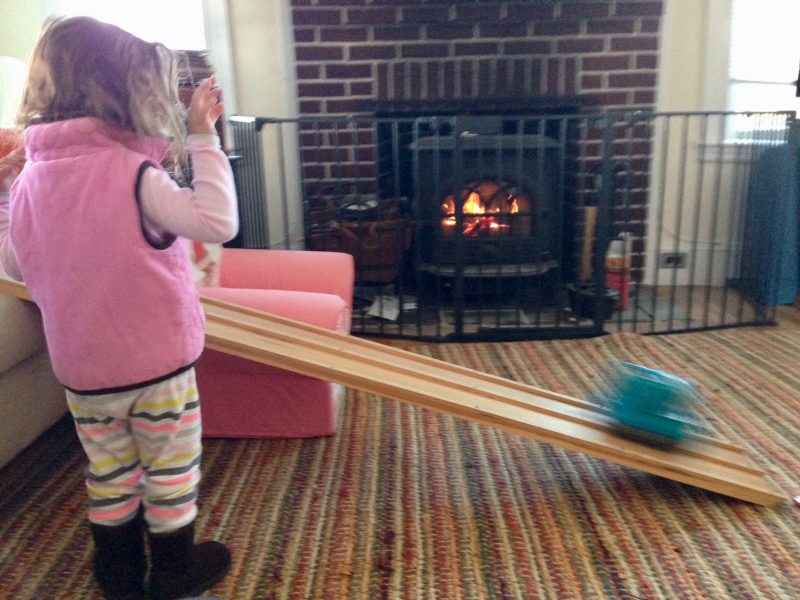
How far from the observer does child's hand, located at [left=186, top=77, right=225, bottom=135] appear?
3.59 ft

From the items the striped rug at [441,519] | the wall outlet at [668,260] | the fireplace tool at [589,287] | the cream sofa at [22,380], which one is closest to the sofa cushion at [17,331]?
the cream sofa at [22,380]

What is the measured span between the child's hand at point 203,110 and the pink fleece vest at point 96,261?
0.07 m

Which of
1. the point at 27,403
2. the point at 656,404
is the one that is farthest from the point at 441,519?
the point at 27,403

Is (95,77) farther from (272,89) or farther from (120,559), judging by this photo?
(272,89)

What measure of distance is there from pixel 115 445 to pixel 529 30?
2.35 metres

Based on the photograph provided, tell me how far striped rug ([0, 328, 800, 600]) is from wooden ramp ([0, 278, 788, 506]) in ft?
0.25

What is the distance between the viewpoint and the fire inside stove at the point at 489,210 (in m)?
2.63

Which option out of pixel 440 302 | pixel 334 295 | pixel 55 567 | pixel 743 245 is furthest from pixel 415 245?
pixel 55 567

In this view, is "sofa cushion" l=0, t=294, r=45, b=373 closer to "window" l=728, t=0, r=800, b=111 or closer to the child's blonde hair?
the child's blonde hair

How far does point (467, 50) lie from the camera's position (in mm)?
2859

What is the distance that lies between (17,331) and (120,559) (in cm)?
63

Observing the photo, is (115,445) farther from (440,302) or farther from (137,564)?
(440,302)

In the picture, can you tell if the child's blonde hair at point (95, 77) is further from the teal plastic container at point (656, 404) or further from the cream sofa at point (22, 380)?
the teal plastic container at point (656, 404)

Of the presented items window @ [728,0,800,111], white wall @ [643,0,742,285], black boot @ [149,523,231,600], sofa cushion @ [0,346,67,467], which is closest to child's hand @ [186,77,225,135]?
black boot @ [149,523,231,600]
